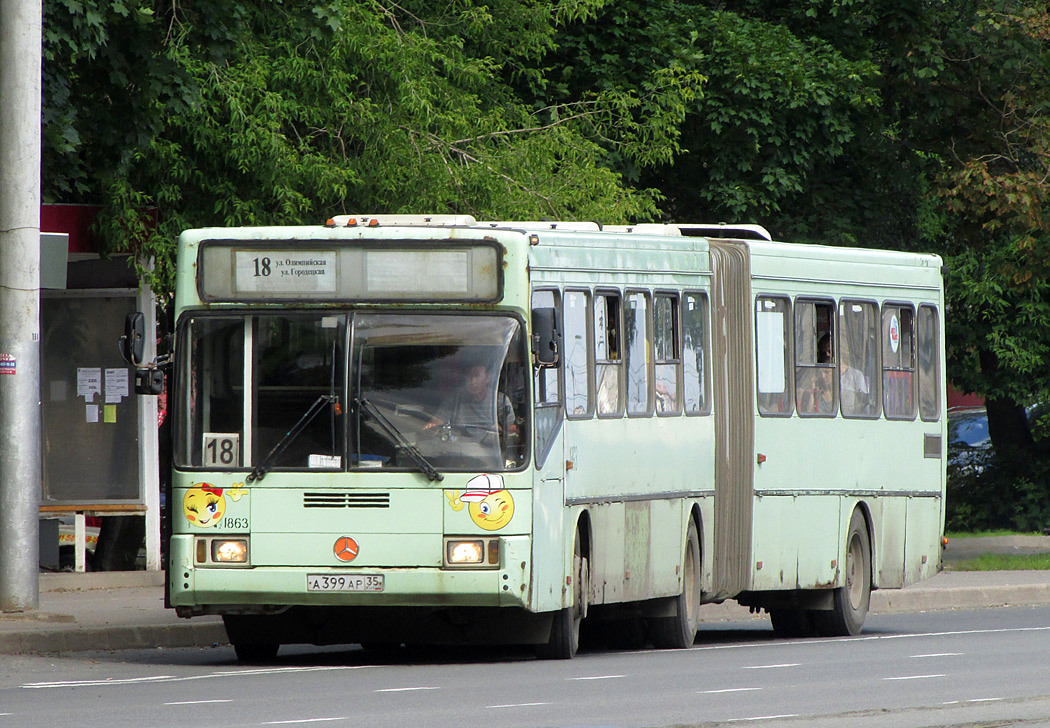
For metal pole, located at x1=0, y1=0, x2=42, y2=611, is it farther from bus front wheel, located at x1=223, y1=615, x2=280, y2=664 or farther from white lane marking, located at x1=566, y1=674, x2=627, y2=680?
white lane marking, located at x1=566, y1=674, x2=627, y2=680

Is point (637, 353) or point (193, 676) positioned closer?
point (193, 676)

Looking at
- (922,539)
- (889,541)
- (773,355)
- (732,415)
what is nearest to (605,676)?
(732,415)

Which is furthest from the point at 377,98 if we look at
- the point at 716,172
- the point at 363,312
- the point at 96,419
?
the point at 363,312

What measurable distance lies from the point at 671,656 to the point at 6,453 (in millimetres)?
5078

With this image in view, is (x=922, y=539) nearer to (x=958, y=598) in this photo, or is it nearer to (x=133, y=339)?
(x=958, y=598)

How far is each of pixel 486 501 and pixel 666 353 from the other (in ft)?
9.24

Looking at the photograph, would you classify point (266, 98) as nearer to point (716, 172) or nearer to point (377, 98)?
point (377, 98)

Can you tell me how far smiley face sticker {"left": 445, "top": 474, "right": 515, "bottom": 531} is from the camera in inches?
513

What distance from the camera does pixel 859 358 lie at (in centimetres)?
1814

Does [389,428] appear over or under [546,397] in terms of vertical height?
under

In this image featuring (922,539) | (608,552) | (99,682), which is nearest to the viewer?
(99,682)

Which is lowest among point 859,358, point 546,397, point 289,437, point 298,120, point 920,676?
point 920,676

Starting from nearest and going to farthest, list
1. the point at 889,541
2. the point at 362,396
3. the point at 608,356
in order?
the point at 362,396, the point at 608,356, the point at 889,541

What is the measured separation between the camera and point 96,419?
69.1 ft
